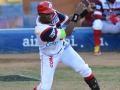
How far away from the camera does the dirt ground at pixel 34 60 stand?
10.1 meters

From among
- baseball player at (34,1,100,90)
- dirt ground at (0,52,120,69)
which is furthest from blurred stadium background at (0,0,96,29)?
baseball player at (34,1,100,90)

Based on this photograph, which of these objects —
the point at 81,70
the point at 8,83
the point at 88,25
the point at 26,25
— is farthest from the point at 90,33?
the point at 81,70

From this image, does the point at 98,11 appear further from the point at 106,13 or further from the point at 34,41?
the point at 34,41

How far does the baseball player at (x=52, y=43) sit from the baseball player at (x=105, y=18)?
4380mm

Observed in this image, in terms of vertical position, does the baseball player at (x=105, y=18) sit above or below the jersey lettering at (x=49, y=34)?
below

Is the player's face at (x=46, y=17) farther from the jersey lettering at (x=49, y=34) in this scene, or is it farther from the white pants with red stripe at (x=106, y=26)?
the white pants with red stripe at (x=106, y=26)

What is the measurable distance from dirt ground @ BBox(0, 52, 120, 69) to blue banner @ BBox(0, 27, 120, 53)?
0.69 feet

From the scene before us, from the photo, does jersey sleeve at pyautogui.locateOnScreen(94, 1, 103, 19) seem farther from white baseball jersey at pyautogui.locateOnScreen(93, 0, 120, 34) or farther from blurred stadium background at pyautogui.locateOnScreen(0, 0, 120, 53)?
blurred stadium background at pyautogui.locateOnScreen(0, 0, 120, 53)

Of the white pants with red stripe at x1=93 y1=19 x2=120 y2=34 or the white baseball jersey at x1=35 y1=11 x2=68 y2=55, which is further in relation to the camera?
the white pants with red stripe at x1=93 y1=19 x2=120 y2=34

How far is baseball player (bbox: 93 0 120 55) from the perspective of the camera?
11.0m

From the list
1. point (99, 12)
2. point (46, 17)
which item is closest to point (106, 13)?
point (99, 12)

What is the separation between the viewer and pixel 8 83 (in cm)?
820

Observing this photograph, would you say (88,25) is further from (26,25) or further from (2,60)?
(2,60)

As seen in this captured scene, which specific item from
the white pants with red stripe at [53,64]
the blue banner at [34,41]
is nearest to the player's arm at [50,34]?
the white pants with red stripe at [53,64]
